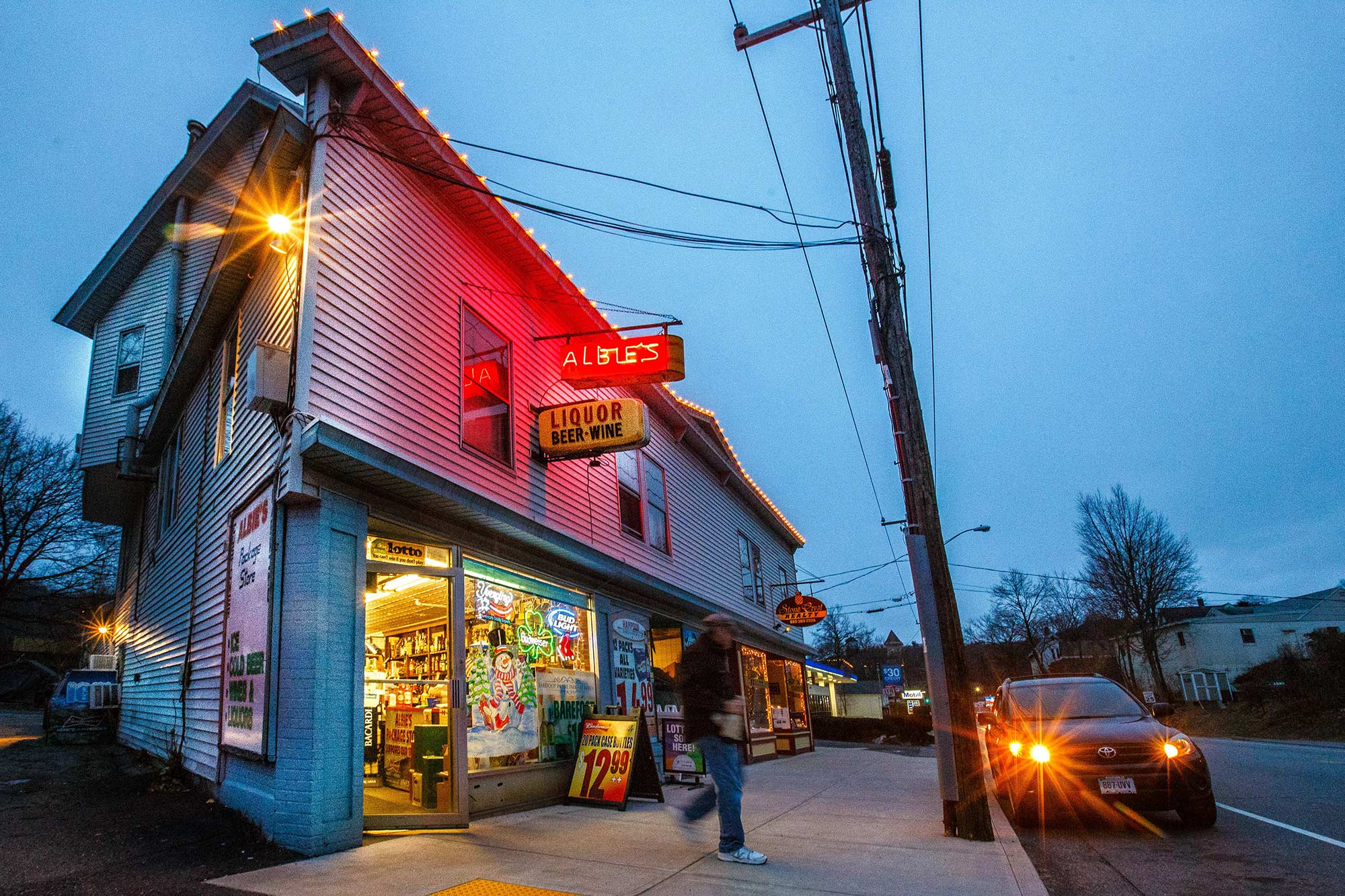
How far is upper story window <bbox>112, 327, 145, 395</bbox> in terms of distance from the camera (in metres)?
16.5

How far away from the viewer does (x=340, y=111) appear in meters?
7.84

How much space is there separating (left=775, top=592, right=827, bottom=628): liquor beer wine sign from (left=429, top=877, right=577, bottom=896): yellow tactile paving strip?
1755 cm

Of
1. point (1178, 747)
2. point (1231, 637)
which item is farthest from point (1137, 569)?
point (1178, 747)

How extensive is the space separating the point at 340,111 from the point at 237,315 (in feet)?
11.8

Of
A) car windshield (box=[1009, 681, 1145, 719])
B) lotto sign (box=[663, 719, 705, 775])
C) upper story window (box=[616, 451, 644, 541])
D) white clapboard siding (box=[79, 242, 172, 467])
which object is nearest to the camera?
car windshield (box=[1009, 681, 1145, 719])

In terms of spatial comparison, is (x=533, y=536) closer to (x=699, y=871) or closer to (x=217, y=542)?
(x=217, y=542)

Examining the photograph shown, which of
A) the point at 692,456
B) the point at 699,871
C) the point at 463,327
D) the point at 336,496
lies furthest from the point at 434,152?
the point at 692,456

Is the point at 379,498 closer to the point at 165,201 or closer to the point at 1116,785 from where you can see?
the point at 1116,785

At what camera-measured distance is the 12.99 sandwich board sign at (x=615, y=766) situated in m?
8.88

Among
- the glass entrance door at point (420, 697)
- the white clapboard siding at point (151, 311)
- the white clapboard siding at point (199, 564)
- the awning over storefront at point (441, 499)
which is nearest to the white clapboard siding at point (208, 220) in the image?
the white clapboard siding at point (151, 311)

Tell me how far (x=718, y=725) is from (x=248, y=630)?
14.7 feet

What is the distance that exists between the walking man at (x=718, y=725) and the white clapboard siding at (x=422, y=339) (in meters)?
3.57

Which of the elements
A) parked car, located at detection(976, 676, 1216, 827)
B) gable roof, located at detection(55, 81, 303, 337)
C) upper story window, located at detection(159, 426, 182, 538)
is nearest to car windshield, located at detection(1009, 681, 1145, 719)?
parked car, located at detection(976, 676, 1216, 827)

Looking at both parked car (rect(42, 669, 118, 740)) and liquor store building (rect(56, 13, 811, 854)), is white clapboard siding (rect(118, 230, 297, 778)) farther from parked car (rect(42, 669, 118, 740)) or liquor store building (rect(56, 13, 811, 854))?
parked car (rect(42, 669, 118, 740))
